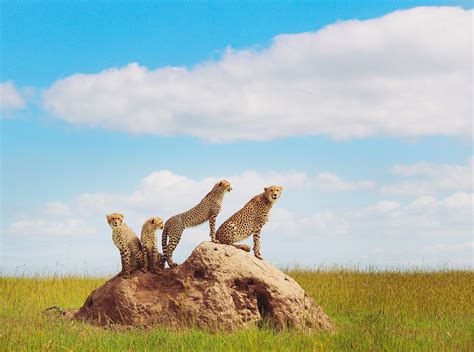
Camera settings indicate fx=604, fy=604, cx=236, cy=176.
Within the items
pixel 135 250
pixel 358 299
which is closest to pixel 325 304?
pixel 358 299

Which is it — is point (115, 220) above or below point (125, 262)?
above

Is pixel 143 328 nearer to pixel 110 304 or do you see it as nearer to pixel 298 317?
pixel 110 304

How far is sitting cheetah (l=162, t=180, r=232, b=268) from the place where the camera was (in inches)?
393

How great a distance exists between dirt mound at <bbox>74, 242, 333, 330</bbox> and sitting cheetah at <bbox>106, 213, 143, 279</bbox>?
188 millimetres

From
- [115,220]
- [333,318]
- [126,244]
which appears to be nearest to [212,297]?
[126,244]

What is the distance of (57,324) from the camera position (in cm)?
970

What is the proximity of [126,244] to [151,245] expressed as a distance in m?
0.41

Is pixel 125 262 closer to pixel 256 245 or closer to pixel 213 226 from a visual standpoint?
pixel 213 226

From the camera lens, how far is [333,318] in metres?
12.6

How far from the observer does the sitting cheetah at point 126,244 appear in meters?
9.80

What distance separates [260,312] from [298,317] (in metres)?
0.66

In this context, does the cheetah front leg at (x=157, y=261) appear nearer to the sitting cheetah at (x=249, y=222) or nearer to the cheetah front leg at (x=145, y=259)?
the cheetah front leg at (x=145, y=259)

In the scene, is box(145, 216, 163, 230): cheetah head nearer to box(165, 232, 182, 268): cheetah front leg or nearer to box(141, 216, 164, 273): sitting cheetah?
box(141, 216, 164, 273): sitting cheetah

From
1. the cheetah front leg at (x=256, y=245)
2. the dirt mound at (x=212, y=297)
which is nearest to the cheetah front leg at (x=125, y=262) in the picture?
the dirt mound at (x=212, y=297)
